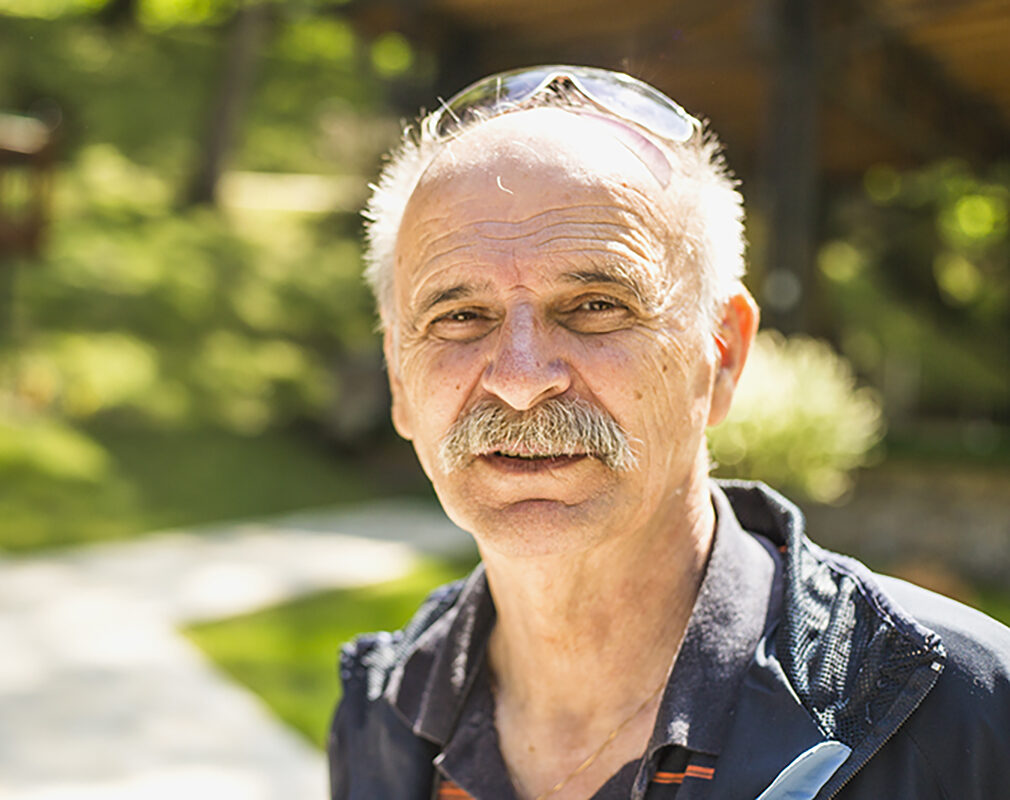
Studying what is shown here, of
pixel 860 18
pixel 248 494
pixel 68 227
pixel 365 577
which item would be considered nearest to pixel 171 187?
pixel 68 227

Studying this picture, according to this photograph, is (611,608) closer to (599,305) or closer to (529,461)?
(529,461)

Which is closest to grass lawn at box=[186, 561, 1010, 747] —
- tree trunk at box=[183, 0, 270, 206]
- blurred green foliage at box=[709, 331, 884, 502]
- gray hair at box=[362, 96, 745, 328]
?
blurred green foliage at box=[709, 331, 884, 502]

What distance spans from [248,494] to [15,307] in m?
3.49

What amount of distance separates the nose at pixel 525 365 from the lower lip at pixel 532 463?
0.07 m

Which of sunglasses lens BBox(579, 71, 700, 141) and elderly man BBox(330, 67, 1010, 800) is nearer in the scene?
elderly man BBox(330, 67, 1010, 800)

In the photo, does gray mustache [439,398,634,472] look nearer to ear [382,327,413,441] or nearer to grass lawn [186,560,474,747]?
ear [382,327,413,441]

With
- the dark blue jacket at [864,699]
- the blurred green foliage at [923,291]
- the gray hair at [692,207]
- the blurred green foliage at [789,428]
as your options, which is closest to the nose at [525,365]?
the gray hair at [692,207]

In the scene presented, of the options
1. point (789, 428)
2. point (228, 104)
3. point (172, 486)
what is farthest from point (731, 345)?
point (228, 104)

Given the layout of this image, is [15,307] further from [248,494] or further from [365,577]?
[365,577]

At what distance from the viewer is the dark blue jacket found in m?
1.00

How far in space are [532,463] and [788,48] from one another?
6.15 m

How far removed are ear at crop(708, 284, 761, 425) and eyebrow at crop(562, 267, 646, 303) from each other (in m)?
0.19

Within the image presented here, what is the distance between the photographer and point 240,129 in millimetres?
16953

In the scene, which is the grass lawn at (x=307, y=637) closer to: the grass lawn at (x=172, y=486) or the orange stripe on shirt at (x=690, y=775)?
the grass lawn at (x=172, y=486)
